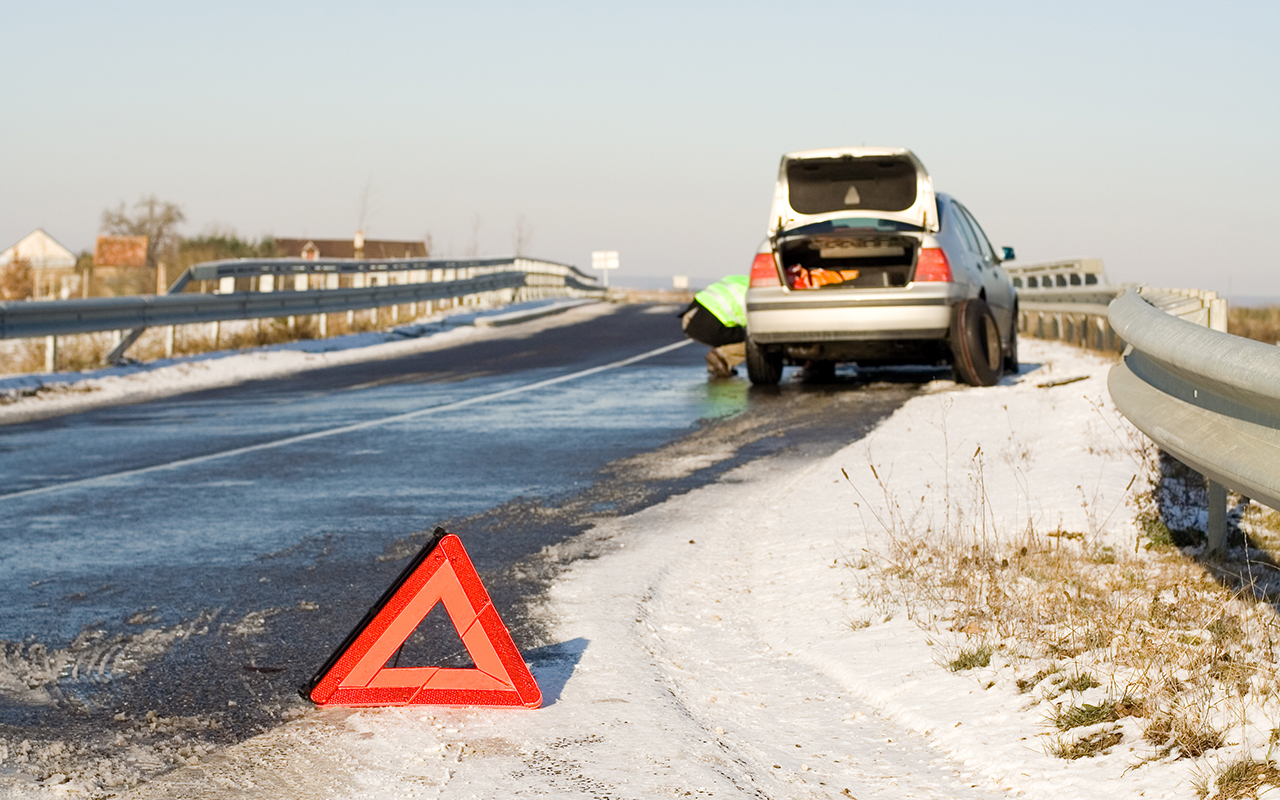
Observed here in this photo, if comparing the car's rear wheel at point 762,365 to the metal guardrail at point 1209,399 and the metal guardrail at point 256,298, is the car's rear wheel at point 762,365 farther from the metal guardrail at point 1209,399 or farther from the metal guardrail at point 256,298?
the metal guardrail at point 1209,399

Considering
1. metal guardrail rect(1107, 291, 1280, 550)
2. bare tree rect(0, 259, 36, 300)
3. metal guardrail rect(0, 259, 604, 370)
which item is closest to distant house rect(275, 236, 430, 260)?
bare tree rect(0, 259, 36, 300)

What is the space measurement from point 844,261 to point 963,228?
4.95ft

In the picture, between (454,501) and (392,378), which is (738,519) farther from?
(392,378)

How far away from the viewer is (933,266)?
12430mm

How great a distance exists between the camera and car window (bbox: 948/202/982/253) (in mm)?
13391

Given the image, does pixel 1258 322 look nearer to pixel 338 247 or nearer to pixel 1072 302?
pixel 1072 302

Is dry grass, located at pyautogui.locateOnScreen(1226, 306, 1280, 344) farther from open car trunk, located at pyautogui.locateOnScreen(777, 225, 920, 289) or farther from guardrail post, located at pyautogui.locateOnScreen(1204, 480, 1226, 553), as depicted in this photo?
guardrail post, located at pyautogui.locateOnScreen(1204, 480, 1226, 553)

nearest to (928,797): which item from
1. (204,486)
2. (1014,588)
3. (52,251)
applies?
(1014,588)

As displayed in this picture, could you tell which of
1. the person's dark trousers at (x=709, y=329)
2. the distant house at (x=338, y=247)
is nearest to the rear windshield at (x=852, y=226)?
the person's dark trousers at (x=709, y=329)

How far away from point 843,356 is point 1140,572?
7641 mm

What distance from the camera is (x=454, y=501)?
8047 mm

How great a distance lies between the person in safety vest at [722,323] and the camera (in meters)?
16.1

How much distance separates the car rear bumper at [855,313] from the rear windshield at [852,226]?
1.92ft

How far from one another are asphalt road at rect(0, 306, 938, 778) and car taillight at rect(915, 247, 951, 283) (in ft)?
4.03
